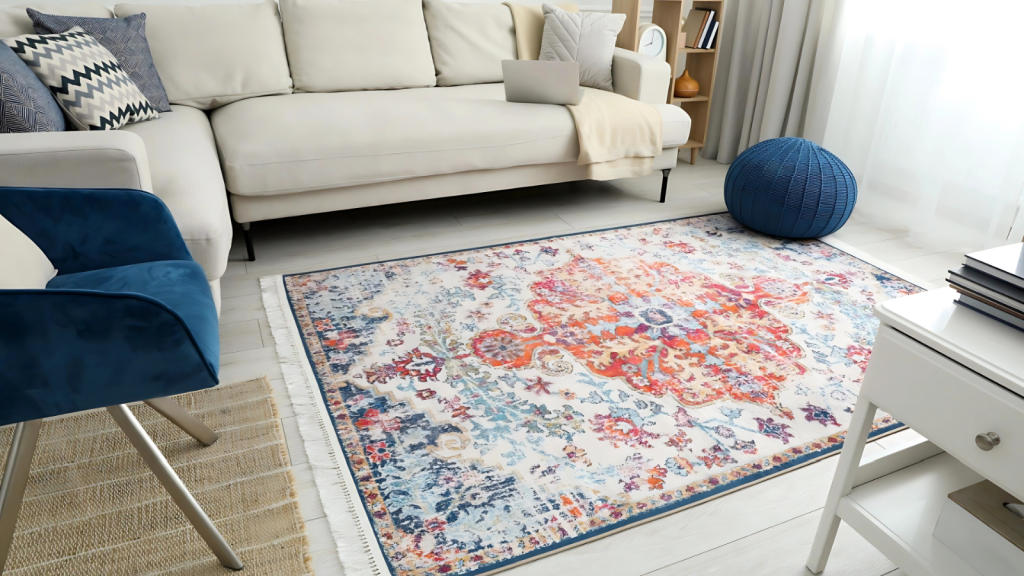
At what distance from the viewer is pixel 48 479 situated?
1.39m

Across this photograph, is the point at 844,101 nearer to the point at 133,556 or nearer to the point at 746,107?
the point at 746,107

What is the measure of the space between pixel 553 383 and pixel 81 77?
1.78 m

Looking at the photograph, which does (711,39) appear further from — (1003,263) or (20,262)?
(20,262)

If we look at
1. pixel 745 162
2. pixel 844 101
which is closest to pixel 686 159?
pixel 844 101

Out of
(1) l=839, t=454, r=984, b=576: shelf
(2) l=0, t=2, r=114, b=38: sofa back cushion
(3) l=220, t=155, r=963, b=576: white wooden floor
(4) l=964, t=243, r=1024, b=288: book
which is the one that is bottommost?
(3) l=220, t=155, r=963, b=576: white wooden floor

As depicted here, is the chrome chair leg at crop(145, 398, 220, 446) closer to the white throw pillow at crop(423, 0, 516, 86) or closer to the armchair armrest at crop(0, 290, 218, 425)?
the armchair armrest at crop(0, 290, 218, 425)

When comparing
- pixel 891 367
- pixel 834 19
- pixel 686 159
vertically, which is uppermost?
pixel 834 19

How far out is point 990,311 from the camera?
1005mm

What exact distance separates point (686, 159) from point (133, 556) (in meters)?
3.44

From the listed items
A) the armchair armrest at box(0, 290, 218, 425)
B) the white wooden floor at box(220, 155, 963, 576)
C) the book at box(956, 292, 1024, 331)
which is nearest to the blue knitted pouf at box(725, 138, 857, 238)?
the white wooden floor at box(220, 155, 963, 576)

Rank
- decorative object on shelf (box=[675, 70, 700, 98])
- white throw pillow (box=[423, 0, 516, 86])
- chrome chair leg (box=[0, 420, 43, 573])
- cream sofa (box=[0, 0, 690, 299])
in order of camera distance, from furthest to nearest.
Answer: decorative object on shelf (box=[675, 70, 700, 98]) < white throw pillow (box=[423, 0, 516, 86]) < cream sofa (box=[0, 0, 690, 299]) < chrome chair leg (box=[0, 420, 43, 573])

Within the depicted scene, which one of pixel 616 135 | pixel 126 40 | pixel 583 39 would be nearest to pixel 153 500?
pixel 126 40

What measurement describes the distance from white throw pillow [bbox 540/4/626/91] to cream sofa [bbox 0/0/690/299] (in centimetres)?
9

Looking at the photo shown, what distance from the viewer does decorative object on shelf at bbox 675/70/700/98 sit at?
3.73m
